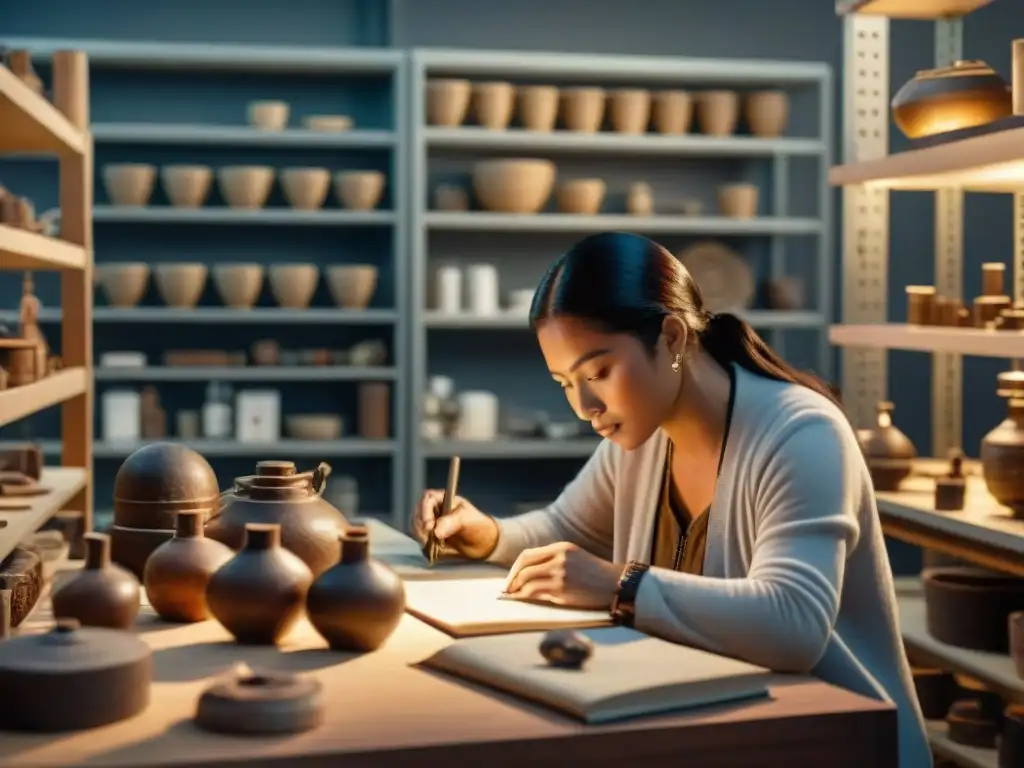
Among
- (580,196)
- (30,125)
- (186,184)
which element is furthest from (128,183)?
(30,125)

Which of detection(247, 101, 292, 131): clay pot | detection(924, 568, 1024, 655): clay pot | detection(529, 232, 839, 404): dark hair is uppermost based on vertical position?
detection(247, 101, 292, 131): clay pot

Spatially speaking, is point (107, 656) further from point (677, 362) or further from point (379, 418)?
point (379, 418)

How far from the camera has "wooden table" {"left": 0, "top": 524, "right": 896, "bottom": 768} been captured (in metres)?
1.35

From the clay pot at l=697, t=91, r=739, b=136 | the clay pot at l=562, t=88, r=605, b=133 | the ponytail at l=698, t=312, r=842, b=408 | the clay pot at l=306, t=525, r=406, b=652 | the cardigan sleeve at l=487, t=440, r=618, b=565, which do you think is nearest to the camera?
the clay pot at l=306, t=525, r=406, b=652

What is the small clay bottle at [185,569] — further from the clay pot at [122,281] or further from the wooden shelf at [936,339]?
the clay pot at [122,281]

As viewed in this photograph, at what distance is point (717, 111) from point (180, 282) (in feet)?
6.98

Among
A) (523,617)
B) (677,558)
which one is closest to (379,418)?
(677,558)

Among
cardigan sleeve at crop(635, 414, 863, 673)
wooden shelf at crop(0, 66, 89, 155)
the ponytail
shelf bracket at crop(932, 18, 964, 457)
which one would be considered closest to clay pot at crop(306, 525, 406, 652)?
cardigan sleeve at crop(635, 414, 863, 673)

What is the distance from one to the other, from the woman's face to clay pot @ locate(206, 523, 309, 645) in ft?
1.49

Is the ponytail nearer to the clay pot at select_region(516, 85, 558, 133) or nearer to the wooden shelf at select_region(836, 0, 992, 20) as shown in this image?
the wooden shelf at select_region(836, 0, 992, 20)

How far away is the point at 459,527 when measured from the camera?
230 centimetres

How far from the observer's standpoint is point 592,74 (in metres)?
5.73

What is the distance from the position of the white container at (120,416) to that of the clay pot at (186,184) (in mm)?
730

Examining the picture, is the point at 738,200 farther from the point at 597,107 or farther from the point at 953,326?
the point at 953,326
